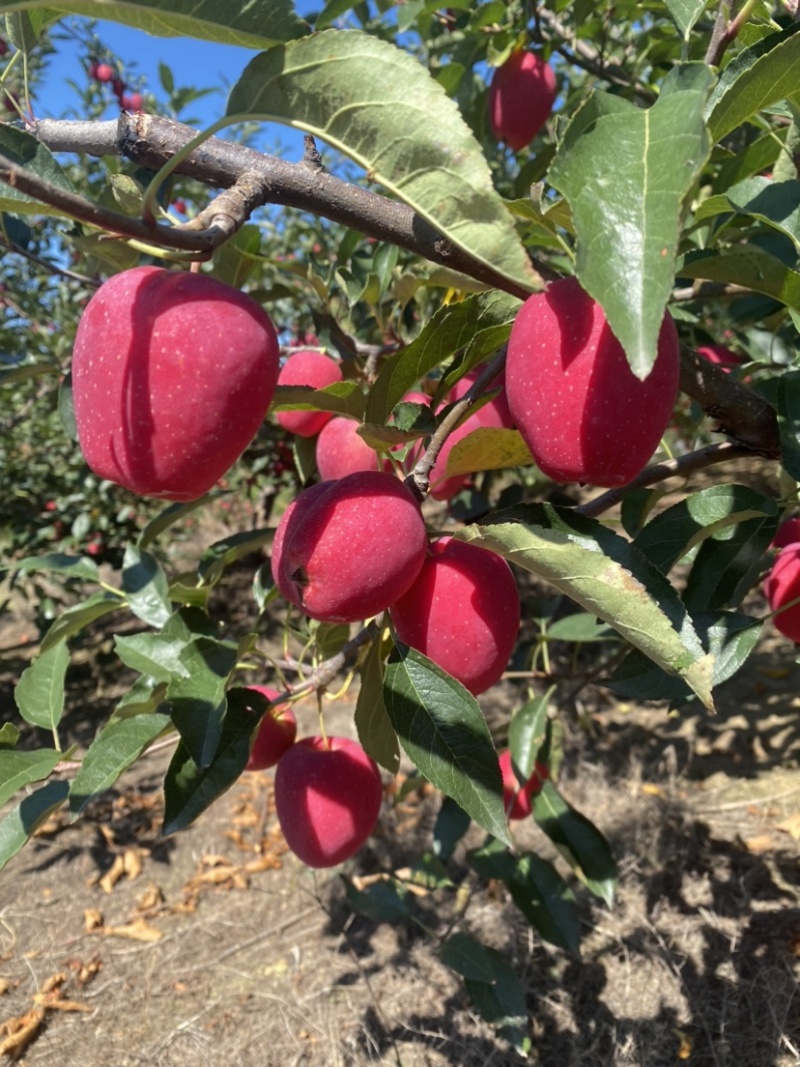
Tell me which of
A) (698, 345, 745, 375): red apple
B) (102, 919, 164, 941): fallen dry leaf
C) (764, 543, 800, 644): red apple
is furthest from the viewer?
(102, 919, 164, 941): fallen dry leaf

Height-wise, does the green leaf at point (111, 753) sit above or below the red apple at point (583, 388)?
below

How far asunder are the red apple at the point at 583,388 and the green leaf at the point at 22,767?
798 mm

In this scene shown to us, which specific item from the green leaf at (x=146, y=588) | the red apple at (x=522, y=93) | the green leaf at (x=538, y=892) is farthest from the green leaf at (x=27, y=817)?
the red apple at (x=522, y=93)

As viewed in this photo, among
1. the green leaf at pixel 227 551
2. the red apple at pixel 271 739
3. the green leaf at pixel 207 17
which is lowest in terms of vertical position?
the red apple at pixel 271 739

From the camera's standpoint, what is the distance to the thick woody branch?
0.63 meters

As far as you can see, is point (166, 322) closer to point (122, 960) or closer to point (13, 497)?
point (122, 960)

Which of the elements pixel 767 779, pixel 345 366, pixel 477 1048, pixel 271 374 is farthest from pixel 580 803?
pixel 271 374

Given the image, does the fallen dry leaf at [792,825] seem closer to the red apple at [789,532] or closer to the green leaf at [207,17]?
the red apple at [789,532]

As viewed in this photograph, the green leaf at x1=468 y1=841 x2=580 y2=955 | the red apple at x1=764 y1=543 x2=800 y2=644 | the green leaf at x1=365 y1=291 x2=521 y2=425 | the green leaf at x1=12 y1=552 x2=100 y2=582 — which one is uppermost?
the green leaf at x1=365 y1=291 x2=521 y2=425

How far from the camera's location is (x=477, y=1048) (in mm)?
1635

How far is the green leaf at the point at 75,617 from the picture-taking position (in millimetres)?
1213

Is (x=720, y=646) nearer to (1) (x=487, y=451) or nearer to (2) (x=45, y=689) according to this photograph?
(1) (x=487, y=451)

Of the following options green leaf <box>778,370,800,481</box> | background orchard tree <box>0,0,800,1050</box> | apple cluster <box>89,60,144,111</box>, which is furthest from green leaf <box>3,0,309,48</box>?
apple cluster <box>89,60,144,111</box>

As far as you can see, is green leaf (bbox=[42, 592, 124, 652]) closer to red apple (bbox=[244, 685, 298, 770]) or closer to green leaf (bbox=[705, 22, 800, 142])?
red apple (bbox=[244, 685, 298, 770])
